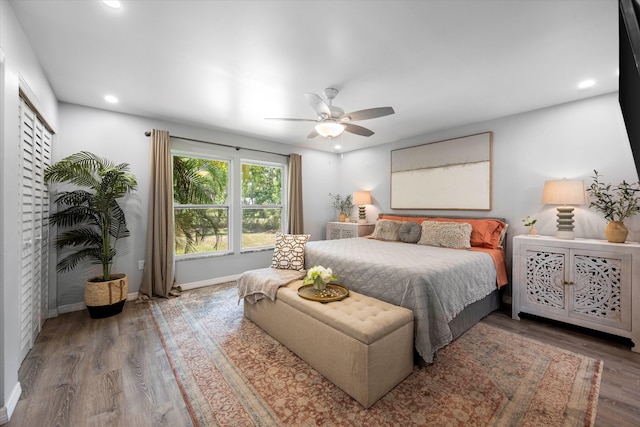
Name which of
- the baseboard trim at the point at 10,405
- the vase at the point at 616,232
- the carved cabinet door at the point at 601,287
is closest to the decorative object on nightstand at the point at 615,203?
the vase at the point at 616,232

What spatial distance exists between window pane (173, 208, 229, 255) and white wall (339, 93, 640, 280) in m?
3.78

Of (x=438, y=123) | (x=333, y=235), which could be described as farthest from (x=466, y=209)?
(x=333, y=235)

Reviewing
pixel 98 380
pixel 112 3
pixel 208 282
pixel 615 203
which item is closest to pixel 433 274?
pixel 615 203

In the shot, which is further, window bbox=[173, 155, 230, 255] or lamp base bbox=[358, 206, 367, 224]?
lamp base bbox=[358, 206, 367, 224]

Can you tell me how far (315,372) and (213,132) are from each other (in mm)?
3795

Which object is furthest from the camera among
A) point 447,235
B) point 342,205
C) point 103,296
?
point 342,205

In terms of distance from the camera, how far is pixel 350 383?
1.80 metres

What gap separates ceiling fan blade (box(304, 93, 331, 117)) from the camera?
7.64ft

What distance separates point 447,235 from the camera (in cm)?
359

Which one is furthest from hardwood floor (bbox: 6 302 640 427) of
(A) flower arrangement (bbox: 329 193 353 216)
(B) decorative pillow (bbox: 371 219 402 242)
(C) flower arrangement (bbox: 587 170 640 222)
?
(A) flower arrangement (bbox: 329 193 353 216)

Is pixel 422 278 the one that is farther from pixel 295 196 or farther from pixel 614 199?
pixel 295 196

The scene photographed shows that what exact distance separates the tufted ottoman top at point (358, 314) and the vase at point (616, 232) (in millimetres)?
2314

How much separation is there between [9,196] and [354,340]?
95.7 inches

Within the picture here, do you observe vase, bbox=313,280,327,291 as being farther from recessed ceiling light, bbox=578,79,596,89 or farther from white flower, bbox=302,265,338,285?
recessed ceiling light, bbox=578,79,596,89
